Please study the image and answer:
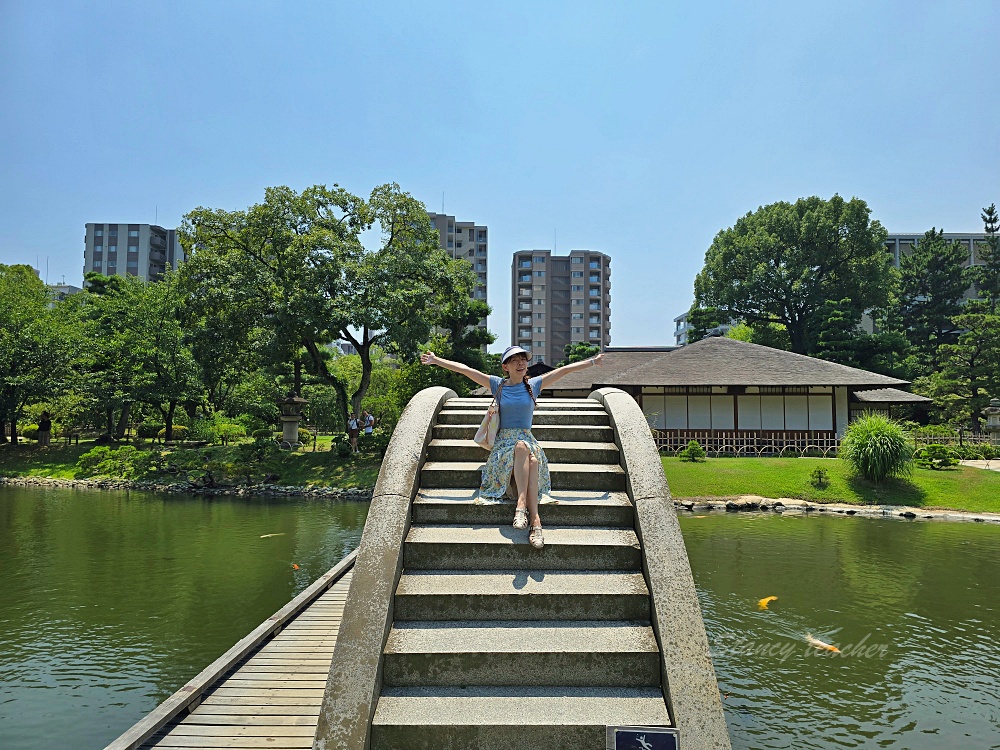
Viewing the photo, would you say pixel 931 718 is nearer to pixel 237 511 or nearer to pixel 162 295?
pixel 237 511

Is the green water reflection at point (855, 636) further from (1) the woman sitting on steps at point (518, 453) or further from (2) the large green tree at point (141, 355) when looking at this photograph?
(2) the large green tree at point (141, 355)

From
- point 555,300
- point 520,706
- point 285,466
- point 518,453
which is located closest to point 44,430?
point 285,466

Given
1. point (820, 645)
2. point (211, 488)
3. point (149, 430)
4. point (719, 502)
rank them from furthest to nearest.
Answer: point (149, 430) < point (211, 488) < point (719, 502) < point (820, 645)

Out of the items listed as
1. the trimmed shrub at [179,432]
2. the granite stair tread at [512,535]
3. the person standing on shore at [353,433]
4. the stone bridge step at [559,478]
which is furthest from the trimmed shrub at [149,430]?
the granite stair tread at [512,535]

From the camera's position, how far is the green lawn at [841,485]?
63.0 ft

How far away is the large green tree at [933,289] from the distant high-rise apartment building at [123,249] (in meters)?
76.0

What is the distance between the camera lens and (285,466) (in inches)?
983

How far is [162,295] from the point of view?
3228cm

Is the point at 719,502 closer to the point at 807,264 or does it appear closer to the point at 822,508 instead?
the point at 822,508

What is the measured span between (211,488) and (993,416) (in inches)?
1355

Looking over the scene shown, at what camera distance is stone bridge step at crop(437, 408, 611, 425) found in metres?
6.22

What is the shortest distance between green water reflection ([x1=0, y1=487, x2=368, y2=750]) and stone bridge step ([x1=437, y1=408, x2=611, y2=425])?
4.08 m

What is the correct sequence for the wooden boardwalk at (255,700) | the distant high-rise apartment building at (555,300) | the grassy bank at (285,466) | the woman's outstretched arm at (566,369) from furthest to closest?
the distant high-rise apartment building at (555,300) → the grassy bank at (285,466) → the woman's outstretched arm at (566,369) → the wooden boardwalk at (255,700)

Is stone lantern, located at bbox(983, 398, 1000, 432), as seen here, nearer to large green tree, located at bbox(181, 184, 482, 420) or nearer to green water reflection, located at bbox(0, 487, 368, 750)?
large green tree, located at bbox(181, 184, 482, 420)
